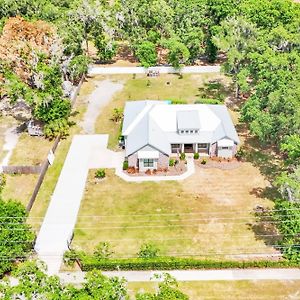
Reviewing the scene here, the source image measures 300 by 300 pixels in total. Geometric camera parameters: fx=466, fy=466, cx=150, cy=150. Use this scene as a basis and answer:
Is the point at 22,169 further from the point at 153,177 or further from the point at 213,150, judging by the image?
the point at 213,150

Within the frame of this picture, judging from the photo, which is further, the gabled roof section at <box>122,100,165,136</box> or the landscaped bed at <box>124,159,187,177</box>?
the gabled roof section at <box>122,100,165,136</box>

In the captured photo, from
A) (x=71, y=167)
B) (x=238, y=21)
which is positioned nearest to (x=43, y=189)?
(x=71, y=167)

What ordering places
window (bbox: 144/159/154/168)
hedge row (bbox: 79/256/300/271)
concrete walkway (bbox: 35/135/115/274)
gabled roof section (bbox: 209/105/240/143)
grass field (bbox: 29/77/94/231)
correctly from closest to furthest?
hedge row (bbox: 79/256/300/271), concrete walkway (bbox: 35/135/115/274), grass field (bbox: 29/77/94/231), window (bbox: 144/159/154/168), gabled roof section (bbox: 209/105/240/143)

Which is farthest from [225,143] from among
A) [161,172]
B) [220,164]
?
[161,172]

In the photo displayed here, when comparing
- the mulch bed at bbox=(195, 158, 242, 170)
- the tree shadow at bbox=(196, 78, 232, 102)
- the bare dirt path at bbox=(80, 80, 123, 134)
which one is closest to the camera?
the mulch bed at bbox=(195, 158, 242, 170)

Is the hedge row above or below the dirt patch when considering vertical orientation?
below

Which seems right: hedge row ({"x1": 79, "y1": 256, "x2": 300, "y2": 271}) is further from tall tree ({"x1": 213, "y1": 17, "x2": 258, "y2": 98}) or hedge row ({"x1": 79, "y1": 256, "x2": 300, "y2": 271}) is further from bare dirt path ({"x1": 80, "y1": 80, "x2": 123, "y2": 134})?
tall tree ({"x1": 213, "y1": 17, "x2": 258, "y2": 98})

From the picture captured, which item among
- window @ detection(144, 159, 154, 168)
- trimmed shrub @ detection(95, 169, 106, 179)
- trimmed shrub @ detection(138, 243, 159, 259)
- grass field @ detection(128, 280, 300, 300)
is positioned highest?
window @ detection(144, 159, 154, 168)

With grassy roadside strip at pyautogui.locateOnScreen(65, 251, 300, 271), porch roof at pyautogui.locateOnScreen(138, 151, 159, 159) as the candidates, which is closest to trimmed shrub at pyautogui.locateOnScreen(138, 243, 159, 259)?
grassy roadside strip at pyautogui.locateOnScreen(65, 251, 300, 271)
